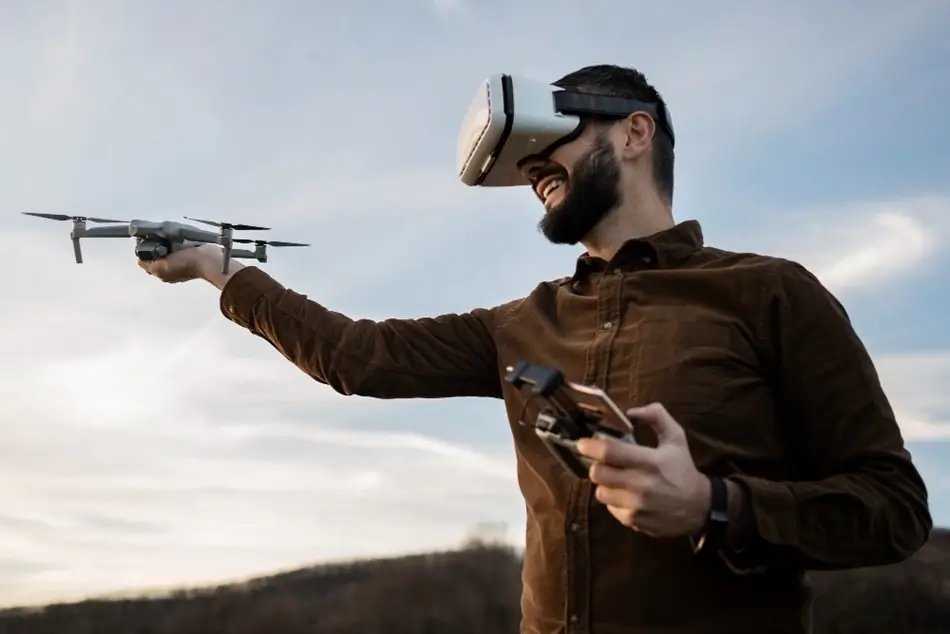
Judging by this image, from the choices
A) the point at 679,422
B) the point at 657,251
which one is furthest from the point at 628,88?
the point at 679,422

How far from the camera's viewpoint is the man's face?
271 centimetres

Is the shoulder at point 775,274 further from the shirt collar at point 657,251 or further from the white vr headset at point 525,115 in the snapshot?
the white vr headset at point 525,115

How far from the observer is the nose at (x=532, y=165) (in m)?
2.84

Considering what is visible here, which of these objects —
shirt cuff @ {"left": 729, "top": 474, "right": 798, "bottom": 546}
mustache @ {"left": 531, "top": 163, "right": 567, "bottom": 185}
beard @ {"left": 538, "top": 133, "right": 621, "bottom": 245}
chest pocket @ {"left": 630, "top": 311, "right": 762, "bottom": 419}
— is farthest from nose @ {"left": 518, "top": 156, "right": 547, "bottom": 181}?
shirt cuff @ {"left": 729, "top": 474, "right": 798, "bottom": 546}

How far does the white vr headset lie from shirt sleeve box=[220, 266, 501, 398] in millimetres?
463

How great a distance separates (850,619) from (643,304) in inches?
518

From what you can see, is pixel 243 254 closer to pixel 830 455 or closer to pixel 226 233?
pixel 226 233

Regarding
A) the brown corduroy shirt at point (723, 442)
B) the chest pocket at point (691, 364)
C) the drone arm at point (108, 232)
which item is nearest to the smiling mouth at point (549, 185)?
the brown corduroy shirt at point (723, 442)

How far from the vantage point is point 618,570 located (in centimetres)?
213

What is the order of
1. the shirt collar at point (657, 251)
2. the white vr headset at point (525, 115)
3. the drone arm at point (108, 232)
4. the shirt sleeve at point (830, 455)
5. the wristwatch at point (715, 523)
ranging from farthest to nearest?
the drone arm at point (108, 232), the white vr headset at point (525, 115), the shirt collar at point (657, 251), the shirt sleeve at point (830, 455), the wristwatch at point (715, 523)

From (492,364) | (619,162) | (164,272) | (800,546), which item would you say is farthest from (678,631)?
(164,272)

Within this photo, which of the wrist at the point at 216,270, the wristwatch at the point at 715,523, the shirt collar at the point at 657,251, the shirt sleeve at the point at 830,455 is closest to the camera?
the wristwatch at the point at 715,523

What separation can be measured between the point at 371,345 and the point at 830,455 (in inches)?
50.1

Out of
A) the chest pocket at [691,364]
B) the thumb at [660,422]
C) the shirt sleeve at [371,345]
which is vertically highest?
the shirt sleeve at [371,345]
